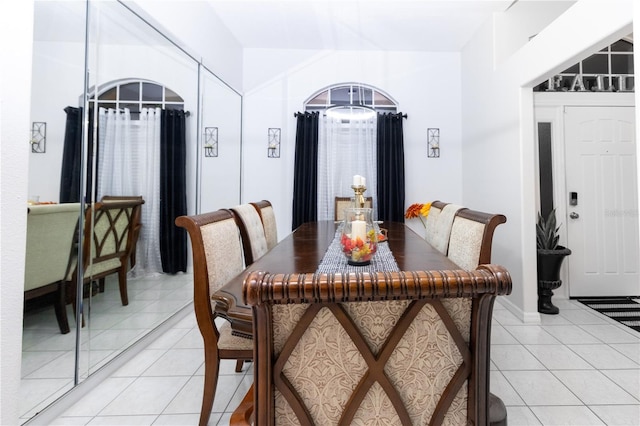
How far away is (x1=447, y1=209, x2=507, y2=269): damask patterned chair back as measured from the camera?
4.67 ft

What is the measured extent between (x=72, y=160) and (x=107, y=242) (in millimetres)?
606

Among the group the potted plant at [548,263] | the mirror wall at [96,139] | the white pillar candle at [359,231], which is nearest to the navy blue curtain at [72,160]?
the mirror wall at [96,139]

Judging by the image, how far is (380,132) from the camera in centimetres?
406

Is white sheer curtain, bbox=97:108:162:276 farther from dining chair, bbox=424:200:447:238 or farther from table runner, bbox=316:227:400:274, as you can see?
dining chair, bbox=424:200:447:238

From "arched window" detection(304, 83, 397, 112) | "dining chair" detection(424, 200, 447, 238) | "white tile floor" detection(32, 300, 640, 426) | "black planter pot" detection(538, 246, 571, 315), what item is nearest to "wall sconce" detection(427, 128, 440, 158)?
"arched window" detection(304, 83, 397, 112)

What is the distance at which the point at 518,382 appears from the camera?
5.95 feet

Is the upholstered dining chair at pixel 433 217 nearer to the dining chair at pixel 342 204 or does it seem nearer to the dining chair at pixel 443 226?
the dining chair at pixel 443 226

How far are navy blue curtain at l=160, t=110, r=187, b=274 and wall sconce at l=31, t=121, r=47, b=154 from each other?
1153 millimetres

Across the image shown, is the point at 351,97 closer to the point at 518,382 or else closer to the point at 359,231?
the point at 359,231

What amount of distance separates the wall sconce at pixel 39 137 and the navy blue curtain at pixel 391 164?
3.34m

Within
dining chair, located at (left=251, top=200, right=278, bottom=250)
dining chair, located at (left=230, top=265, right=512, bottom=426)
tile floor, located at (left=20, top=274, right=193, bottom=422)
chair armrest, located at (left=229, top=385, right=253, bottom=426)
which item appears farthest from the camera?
dining chair, located at (left=251, top=200, right=278, bottom=250)

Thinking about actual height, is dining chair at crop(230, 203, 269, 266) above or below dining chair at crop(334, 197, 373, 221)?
below

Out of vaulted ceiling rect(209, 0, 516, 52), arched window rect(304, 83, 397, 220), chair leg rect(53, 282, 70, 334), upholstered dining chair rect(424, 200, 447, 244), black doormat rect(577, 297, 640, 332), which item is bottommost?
black doormat rect(577, 297, 640, 332)

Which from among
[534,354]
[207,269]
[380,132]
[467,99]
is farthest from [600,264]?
[207,269]
